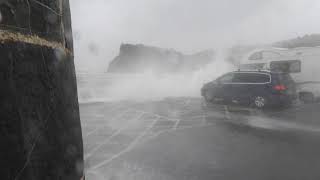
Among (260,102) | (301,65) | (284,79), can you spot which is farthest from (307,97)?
(260,102)

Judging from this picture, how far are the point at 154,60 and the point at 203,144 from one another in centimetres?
2121

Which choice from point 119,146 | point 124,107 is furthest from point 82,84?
point 119,146

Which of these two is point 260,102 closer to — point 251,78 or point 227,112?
point 251,78

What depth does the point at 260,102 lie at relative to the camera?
14.8 m

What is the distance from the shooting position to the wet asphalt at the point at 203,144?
20.5 ft

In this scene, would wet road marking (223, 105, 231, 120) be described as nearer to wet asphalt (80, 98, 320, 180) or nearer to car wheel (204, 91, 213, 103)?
wet asphalt (80, 98, 320, 180)

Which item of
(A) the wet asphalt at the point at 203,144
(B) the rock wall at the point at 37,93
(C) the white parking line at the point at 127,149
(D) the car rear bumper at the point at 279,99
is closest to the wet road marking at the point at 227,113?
(A) the wet asphalt at the point at 203,144

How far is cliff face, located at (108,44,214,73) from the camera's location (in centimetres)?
2706

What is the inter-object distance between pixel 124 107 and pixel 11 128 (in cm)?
1574

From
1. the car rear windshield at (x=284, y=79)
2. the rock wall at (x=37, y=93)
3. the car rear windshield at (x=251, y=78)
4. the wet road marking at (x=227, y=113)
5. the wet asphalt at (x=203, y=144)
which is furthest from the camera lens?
the car rear windshield at (x=251, y=78)

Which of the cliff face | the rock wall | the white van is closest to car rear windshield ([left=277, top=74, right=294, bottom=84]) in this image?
the white van

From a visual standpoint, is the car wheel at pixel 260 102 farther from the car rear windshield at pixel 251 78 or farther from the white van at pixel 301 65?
the white van at pixel 301 65

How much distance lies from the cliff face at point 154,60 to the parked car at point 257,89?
36.3ft

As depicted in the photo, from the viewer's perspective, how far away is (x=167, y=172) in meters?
6.25
